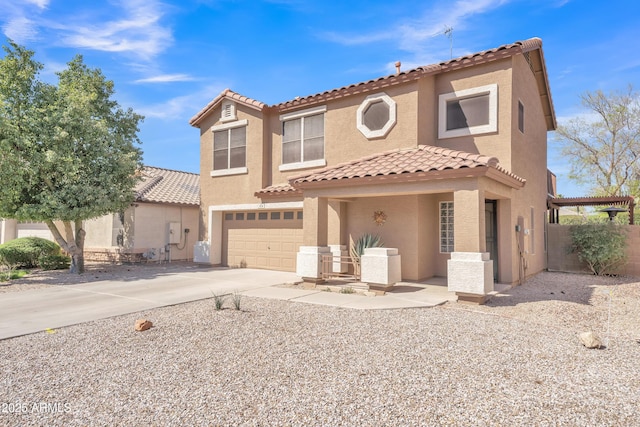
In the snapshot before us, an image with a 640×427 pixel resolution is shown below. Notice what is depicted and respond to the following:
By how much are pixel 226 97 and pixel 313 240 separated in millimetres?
8953

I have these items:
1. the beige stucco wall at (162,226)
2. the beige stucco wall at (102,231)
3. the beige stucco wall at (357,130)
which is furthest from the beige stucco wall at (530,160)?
the beige stucco wall at (102,231)

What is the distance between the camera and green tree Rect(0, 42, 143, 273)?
13.1 meters

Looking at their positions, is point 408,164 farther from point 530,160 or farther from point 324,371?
point 324,371

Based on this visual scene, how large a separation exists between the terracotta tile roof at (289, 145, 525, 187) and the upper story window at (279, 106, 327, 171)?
2.74 metres

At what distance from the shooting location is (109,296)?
985 centimetres

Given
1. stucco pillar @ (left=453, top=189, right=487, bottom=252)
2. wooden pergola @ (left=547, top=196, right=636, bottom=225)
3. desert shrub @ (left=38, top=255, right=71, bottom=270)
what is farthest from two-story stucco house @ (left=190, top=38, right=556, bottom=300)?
desert shrub @ (left=38, top=255, right=71, bottom=270)

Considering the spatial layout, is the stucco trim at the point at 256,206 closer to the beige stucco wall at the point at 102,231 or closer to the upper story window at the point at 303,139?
the upper story window at the point at 303,139

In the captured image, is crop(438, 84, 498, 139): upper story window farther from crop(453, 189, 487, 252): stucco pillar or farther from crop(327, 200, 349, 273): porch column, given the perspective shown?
crop(327, 200, 349, 273): porch column

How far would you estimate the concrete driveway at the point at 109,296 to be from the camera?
7430 mm

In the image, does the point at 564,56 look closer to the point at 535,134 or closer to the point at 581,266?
the point at 535,134

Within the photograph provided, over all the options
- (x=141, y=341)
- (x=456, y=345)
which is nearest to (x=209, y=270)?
(x=141, y=341)

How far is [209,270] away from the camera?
15.7m

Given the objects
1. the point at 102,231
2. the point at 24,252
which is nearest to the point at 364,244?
the point at 24,252

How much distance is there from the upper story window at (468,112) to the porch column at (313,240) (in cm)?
477
